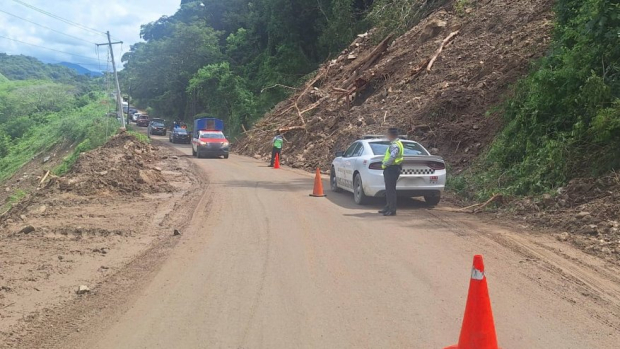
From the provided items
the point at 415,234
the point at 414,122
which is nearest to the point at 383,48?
the point at 414,122

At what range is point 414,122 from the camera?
19.5m

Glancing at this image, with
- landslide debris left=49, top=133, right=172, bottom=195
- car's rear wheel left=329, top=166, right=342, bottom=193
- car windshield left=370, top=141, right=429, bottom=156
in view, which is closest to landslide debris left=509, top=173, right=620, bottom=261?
car windshield left=370, top=141, right=429, bottom=156

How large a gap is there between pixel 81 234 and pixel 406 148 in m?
7.02

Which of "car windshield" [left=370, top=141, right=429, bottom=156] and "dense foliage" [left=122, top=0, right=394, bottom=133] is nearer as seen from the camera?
"car windshield" [left=370, top=141, right=429, bottom=156]

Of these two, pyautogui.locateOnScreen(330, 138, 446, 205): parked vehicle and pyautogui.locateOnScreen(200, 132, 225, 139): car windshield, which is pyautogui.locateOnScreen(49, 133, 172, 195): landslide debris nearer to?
pyautogui.locateOnScreen(330, 138, 446, 205): parked vehicle

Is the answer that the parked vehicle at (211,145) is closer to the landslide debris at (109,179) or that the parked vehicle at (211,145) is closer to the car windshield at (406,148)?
the landslide debris at (109,179)

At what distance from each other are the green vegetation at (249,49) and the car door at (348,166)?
1589 cm

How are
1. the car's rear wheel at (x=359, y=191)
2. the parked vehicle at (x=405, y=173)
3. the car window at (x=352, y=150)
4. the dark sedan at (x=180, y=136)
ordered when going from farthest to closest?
1. the dark sedan at (x=180, y=136)
2. the car window at (x=352, y=150)
3. the car's rear wheel at (x=359, y=191)
4. the parked vehicle at (x=405, y=173)

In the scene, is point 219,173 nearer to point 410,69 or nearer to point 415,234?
point 410,69

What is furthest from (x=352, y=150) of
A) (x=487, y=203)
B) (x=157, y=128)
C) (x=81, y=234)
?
(x=157, y=128)

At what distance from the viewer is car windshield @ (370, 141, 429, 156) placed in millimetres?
12219

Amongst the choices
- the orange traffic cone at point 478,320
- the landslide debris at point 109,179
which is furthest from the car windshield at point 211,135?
the orange traffic cone at point 478,320

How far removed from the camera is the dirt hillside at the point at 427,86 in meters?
17.6

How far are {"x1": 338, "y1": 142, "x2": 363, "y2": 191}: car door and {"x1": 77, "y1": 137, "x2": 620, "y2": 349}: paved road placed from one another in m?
3.01
